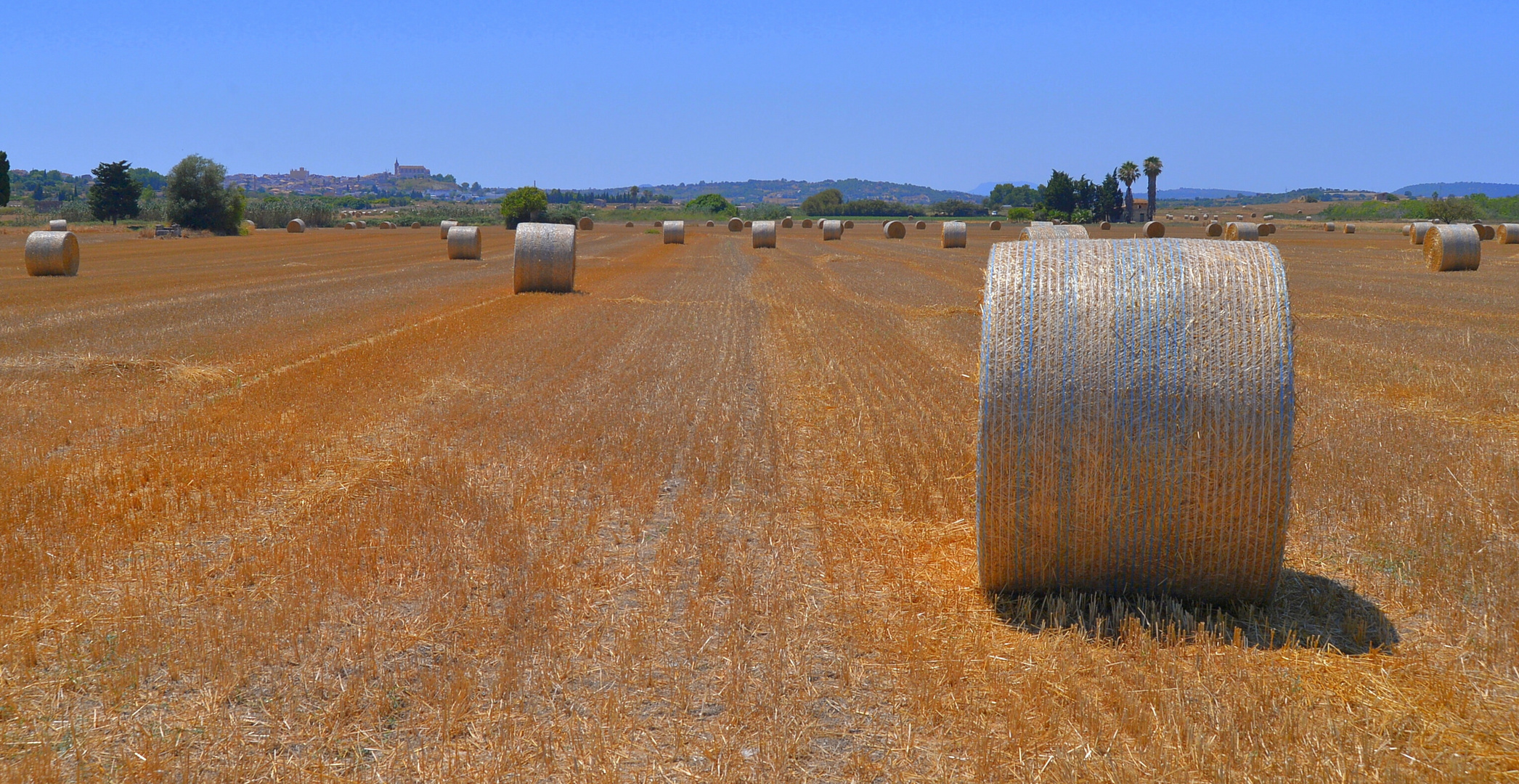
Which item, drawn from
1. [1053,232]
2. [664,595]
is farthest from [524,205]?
[664,595]

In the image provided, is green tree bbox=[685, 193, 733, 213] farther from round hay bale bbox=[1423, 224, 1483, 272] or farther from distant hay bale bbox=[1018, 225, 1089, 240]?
round hay bale bbox=[1423, 224, 1483, 272]

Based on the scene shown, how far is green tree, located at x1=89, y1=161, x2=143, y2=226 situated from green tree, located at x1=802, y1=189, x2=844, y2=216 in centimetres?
6990

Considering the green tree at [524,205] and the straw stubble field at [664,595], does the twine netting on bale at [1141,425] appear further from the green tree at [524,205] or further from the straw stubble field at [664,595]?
the green tree at [524,205]

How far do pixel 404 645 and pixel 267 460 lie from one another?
439cm

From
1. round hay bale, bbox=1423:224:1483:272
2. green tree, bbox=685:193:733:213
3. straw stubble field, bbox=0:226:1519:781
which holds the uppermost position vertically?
green tree, bbox=685:193:733:213

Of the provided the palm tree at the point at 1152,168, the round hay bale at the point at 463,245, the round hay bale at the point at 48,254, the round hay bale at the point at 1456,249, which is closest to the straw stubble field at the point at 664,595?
the round hay bale at the point at 48,254

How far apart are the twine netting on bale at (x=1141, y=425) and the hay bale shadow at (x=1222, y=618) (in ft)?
0.30

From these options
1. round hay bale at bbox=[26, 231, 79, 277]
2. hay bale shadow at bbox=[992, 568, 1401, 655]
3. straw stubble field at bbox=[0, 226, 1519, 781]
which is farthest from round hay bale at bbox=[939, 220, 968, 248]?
hay bale shadow at bbox=[992, 568, 1401, 655]

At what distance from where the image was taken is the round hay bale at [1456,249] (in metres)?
31.2

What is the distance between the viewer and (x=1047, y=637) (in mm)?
5582

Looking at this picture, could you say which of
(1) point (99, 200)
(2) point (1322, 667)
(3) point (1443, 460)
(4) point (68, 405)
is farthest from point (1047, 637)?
(1) point (99, 200)

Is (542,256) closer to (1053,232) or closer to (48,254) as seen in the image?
(1053,232)

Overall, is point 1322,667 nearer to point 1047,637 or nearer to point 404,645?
point 1047,637

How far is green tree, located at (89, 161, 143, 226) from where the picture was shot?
82.2 m
